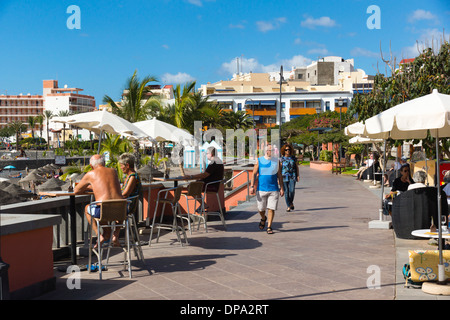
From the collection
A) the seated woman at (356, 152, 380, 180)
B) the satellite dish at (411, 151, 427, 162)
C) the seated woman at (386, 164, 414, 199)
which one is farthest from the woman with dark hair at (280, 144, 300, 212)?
the satellite dish at (411, 151, 427, 162)

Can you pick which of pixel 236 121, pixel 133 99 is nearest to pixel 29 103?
pixel 236 121

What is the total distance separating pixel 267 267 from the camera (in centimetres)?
688

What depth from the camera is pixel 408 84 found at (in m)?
15.5

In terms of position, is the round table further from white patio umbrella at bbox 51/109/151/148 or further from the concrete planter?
the concrete planter

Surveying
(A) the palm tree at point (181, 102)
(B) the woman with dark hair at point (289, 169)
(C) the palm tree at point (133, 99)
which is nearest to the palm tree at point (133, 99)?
(C) the palm tree at point (133, 99)

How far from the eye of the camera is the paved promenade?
560cm

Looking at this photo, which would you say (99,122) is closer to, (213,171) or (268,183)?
(213,171)

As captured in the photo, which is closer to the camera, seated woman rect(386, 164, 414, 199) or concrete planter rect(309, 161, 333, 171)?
seated woman rect(386, 164, 414, 199)

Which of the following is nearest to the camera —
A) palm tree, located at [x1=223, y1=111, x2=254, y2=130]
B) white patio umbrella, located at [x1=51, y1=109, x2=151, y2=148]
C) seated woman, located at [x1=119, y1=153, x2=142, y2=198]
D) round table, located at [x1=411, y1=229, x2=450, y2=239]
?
round table, located at [x1=411, y1=229, x2=450, y2=239]

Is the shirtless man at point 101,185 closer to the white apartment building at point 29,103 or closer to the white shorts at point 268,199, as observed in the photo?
the white shorts at point 268,199

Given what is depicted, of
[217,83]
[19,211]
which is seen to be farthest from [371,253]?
[217,83]

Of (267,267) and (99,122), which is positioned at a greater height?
(99,122)

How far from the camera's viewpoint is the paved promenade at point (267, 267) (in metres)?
5.60
